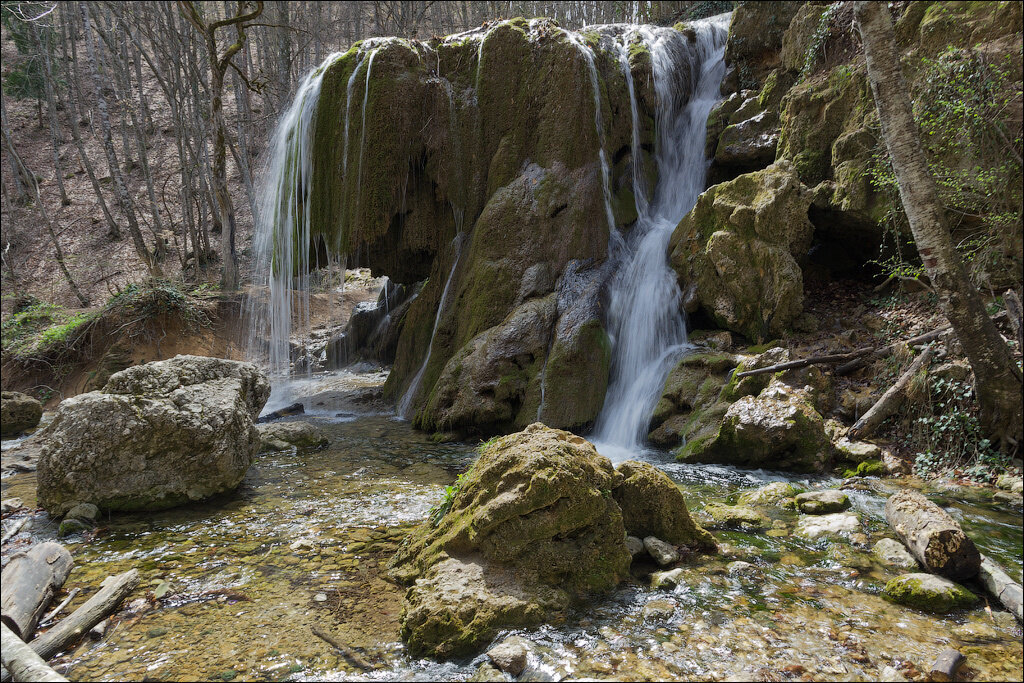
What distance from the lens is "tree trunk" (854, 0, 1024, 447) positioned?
15.9 ft

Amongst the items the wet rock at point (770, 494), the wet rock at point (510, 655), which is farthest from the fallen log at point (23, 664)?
the wet rock at point (770, 494)

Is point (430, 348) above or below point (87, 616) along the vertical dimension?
above

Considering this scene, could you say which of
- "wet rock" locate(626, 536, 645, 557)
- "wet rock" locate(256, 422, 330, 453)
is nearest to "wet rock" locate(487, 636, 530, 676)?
"wet rock" locate(626, 536, 645, 557)

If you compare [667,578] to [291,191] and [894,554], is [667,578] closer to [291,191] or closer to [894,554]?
[894,554]

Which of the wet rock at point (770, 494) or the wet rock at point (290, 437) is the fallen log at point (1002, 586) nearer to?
the wet rock at point (770, 494)

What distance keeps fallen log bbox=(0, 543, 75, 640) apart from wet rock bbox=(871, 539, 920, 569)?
511 centimetres

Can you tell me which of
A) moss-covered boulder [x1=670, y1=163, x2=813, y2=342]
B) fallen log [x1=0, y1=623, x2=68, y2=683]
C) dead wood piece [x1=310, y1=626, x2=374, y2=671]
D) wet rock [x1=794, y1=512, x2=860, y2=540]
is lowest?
wet rock [x1=794, y1=512, x2=860, y2=540]

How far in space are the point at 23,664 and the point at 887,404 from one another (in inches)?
281

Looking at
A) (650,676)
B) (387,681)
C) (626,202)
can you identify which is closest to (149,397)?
(387,681)

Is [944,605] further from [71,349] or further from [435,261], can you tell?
[71,349]

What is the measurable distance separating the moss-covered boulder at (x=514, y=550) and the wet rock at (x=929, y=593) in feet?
5.23

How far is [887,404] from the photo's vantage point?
583cm

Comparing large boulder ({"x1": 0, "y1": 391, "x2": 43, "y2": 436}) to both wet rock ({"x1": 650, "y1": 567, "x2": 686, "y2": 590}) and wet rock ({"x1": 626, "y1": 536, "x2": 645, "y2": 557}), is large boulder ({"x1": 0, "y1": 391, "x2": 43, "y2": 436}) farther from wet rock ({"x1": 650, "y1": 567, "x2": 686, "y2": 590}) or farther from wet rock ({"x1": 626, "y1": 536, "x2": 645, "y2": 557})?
wet rock ({"x1": 650, "y1": 567, "x2": 686, "y2": 590})

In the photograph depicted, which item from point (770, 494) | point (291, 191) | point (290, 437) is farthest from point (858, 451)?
point (291, 191)
